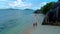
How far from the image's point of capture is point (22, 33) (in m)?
4.66

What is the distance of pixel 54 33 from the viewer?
4.23 meters

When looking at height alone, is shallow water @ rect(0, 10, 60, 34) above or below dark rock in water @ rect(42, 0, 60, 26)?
below

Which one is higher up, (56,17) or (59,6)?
(59,6)

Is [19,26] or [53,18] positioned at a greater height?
[53,18]

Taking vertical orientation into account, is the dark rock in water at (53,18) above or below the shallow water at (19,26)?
above

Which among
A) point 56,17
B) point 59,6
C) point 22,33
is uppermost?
point 59,6

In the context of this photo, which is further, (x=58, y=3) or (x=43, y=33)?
(x=58, y=3)

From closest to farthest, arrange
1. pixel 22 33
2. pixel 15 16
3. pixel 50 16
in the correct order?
pixel 22 33 → pixel 50 16 → pixel 15 16

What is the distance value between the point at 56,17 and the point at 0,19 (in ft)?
9.32

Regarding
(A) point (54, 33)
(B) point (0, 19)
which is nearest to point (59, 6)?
(A) point (54, 33)

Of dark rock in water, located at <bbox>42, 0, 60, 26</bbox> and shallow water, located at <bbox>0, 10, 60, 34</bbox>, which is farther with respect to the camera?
dark rock in water, located at <bbox>42, 0, 60, 26</bbox>

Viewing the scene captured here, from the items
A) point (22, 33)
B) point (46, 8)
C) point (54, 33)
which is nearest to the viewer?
point (54, 33)

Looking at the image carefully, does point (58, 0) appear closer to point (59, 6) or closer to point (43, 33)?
point (59, 6)

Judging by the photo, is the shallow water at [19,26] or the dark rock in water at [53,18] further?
the dark rock in water at [53,18]
